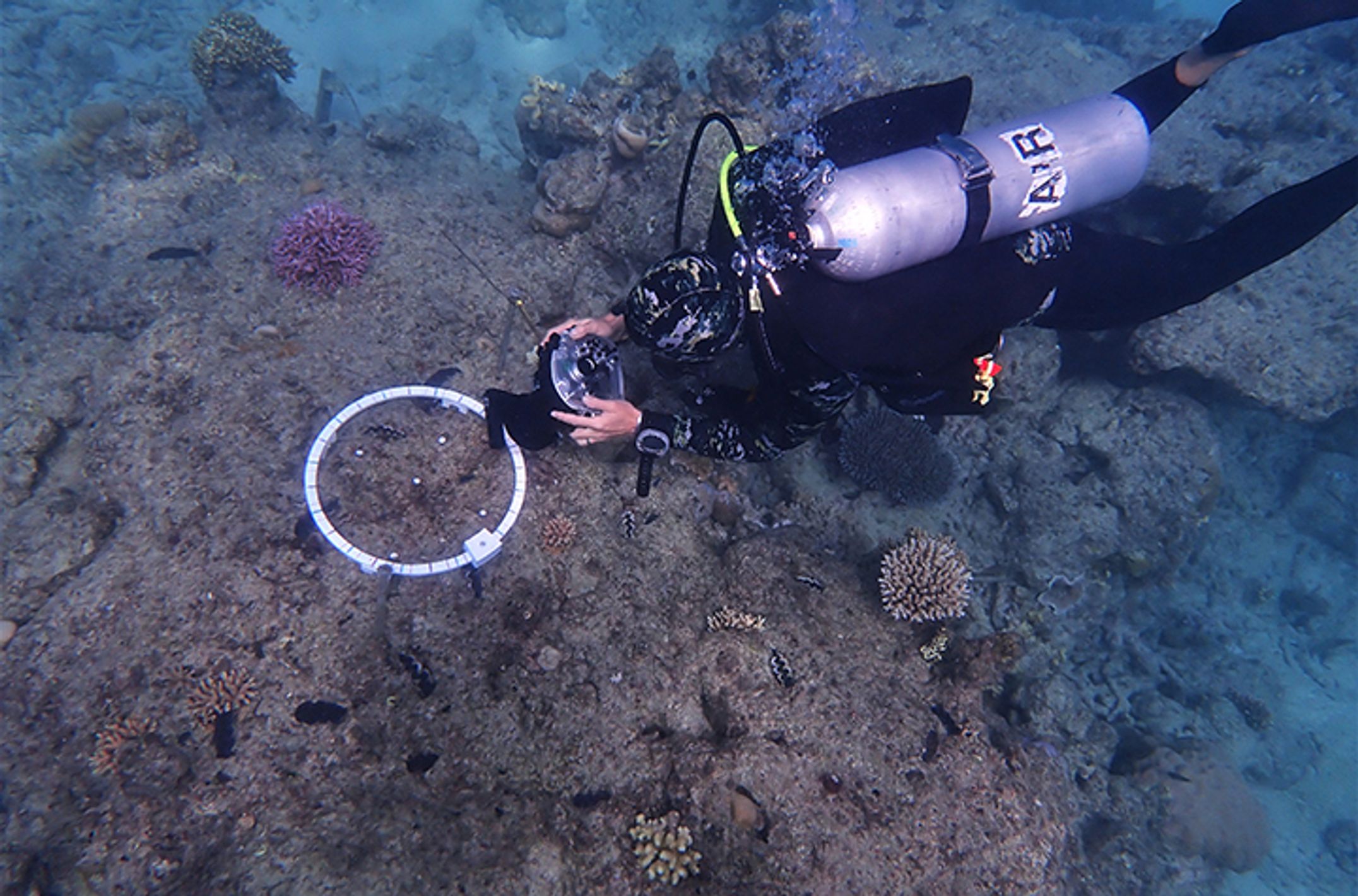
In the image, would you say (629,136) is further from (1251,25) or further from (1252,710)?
(1252,710)

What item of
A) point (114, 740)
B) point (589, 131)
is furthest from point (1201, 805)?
point (589, 131)

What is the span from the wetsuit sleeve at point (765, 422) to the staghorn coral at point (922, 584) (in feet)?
4.58

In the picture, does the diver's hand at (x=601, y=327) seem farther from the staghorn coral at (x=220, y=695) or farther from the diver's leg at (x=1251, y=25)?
the diver's leg at (x=1251, y=25)

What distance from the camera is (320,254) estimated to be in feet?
18.9

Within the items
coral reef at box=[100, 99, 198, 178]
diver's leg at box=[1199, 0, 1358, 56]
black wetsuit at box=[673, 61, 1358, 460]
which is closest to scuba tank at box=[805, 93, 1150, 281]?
black wetsuit at box=[673, 61, 1358, 460]

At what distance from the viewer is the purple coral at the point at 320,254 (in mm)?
5754

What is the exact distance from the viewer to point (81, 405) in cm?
591

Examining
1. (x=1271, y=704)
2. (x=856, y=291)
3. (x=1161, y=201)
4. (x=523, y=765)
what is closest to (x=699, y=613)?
(x=523, y=765)

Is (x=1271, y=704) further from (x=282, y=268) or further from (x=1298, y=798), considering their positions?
(x=282, y=268)

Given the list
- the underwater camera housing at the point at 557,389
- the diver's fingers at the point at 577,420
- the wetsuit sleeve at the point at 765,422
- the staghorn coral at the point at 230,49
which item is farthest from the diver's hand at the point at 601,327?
the staghorn coral at the point at 230,49

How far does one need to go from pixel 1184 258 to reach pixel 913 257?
8.99 feet

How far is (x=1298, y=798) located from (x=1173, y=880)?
13.7 feet

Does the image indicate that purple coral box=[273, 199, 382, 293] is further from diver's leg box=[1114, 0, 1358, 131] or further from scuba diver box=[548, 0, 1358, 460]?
diver's leg box=[1114, 0, 1358, 131]

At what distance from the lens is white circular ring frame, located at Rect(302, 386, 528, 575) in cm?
418
